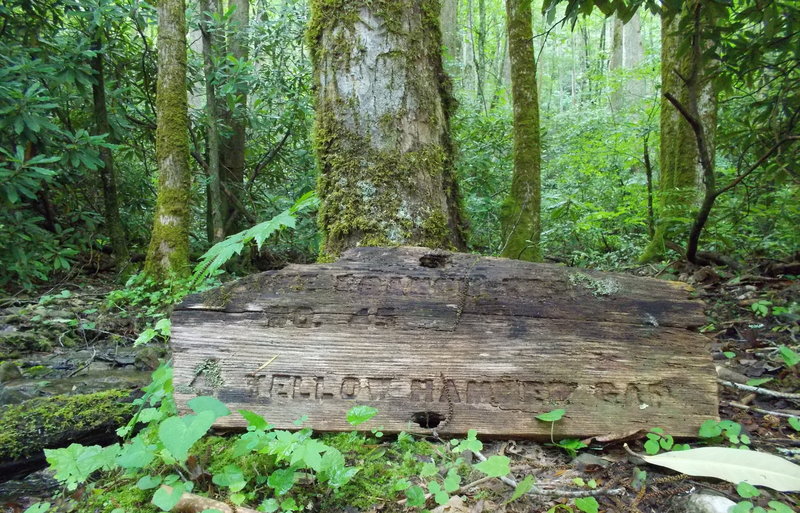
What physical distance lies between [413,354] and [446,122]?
141cm

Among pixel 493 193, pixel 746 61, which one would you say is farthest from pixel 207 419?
pixel 493 193

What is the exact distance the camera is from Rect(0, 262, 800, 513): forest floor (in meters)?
1.47

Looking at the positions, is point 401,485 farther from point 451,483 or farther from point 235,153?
point 235,153

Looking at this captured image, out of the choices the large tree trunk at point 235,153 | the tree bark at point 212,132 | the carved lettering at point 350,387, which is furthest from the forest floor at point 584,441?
the large tree trunk at point 235,153

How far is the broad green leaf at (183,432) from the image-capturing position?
1.30 meters

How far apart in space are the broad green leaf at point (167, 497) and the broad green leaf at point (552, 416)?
1.25m

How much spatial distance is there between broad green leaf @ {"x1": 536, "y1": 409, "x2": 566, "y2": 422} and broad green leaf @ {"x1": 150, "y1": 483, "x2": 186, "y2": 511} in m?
1.25

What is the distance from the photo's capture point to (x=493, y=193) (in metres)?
6.77

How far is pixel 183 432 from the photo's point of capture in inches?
52.8

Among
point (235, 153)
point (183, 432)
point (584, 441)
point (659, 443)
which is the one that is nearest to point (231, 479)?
point (183, 432)

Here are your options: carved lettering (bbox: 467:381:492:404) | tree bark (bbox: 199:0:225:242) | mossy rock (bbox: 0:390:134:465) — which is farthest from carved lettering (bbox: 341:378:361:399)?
tree bark (bbox: 199:0:225:242)

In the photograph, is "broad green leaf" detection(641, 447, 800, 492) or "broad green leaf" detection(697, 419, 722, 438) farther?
"broad green leaf" detection(697, 419, 722, 438)

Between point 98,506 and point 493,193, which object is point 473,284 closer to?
point 98,506

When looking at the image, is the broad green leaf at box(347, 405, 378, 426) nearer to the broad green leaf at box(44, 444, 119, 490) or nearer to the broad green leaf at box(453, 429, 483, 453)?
the broad green leaf at box(453, 429, 483, 453)
